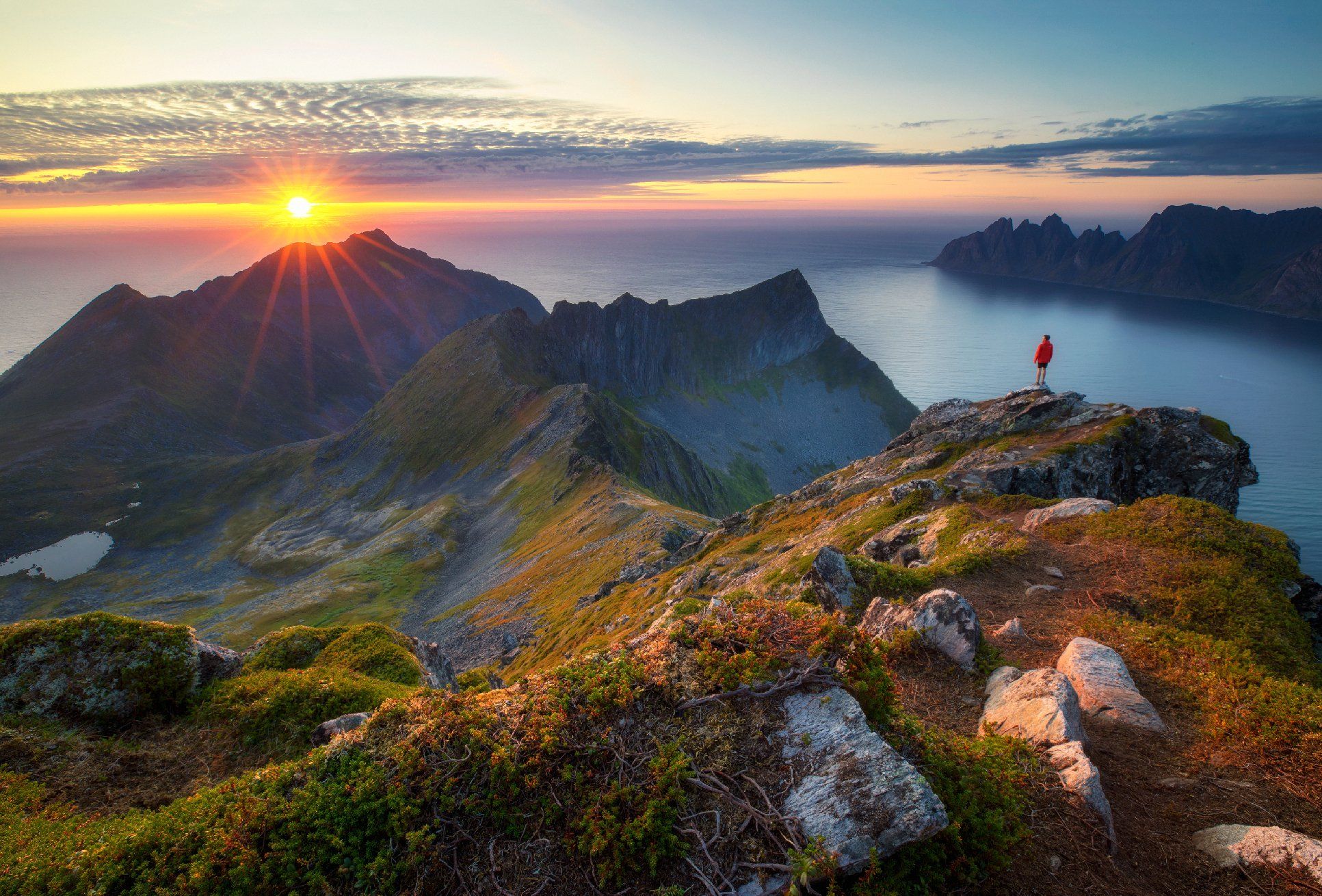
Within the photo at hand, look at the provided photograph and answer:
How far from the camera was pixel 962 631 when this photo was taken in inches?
538

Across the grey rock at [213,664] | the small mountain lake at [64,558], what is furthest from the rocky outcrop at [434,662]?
the small mountain lake at [64,558]

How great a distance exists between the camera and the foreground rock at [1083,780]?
8.66 m

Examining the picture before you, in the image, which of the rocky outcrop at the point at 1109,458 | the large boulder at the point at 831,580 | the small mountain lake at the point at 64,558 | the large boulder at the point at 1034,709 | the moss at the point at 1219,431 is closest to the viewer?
the large boulder at the point at 1034,709

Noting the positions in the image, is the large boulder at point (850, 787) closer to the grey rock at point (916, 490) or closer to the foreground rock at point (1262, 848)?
the foreground rock at point (1262, 848)

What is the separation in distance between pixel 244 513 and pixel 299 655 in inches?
6719

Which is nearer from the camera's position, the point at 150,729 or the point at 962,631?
the point at 150,729

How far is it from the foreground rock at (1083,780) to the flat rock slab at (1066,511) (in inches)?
626

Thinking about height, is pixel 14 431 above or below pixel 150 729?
below

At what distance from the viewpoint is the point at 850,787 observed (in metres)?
7.05

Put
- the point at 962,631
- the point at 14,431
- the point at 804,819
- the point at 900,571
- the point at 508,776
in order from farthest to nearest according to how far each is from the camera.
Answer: the point at 14,431
the point at 900,571
the point at 962,631
the point at 508,776
the point at 804,819

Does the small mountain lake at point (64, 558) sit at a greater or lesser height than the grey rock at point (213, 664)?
lesser

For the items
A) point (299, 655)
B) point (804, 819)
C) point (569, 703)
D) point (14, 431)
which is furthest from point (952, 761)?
point (14, 431)

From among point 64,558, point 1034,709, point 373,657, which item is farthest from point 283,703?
point 64,558

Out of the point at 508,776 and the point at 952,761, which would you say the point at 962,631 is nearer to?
the point at 952,761
